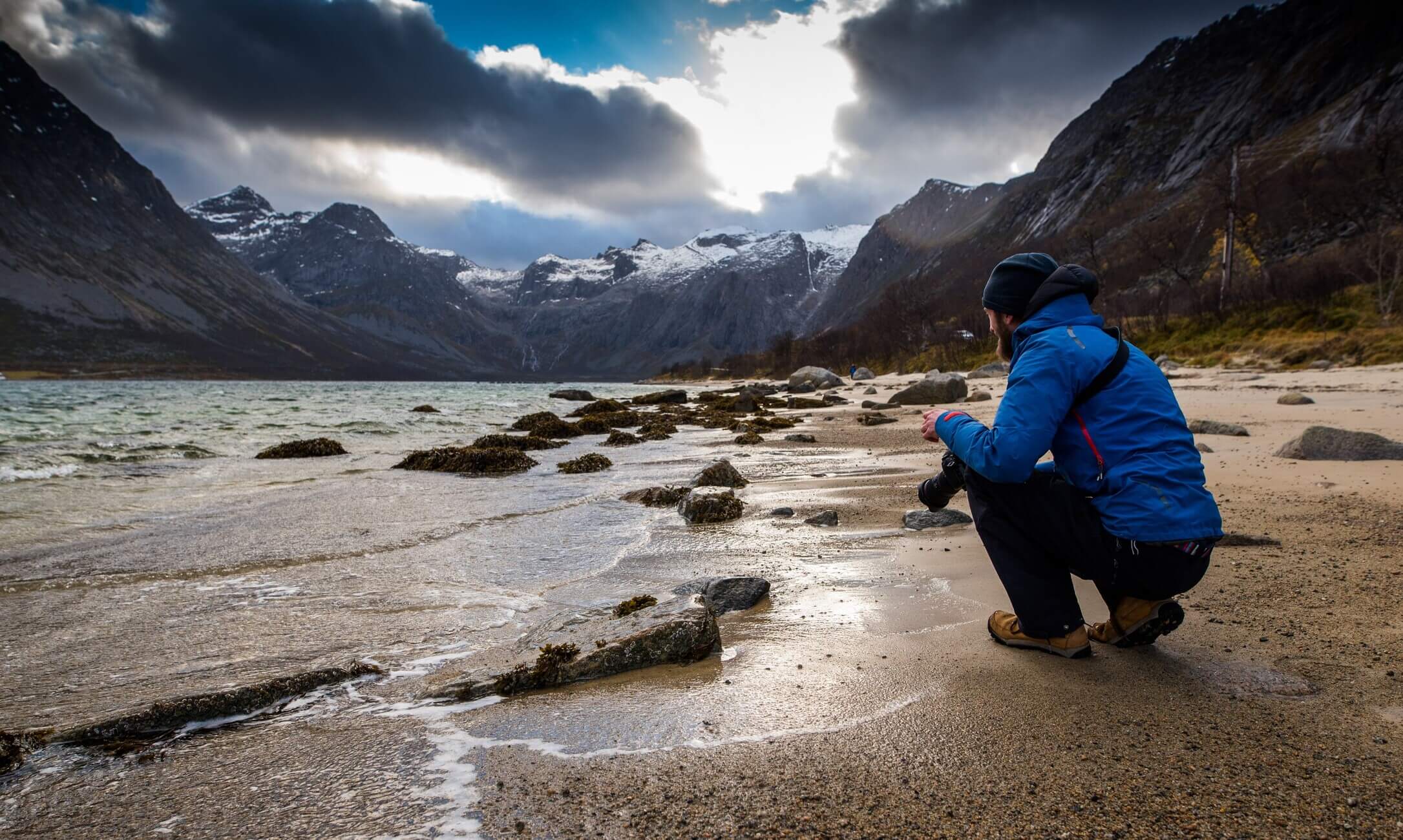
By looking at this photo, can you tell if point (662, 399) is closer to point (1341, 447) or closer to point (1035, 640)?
point (1341, 447)

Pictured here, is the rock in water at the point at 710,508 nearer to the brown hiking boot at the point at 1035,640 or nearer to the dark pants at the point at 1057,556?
the brown hiking boot at the point at 1035,640

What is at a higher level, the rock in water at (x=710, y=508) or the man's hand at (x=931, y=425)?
the man's hand at (x=931, y=425)

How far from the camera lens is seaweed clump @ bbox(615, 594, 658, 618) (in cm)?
400

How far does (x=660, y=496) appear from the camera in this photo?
8.47 m

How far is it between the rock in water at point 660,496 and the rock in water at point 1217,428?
7.98 meters

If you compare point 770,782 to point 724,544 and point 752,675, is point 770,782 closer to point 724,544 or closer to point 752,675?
point 752,675

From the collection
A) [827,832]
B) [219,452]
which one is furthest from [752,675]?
[219,452]

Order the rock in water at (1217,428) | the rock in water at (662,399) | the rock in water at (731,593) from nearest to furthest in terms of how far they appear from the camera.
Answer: the rock in water at (731,593) → the rock in water at (1217,428) → the rock in water at (662,399)

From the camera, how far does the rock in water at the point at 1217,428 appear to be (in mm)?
9945

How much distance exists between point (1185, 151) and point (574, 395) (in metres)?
134

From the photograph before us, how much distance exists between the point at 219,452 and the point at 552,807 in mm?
17323

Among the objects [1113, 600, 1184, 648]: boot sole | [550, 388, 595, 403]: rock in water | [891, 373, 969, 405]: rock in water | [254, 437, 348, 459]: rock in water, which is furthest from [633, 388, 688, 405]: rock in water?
[1113, 600, 1184, 648]: boot sole

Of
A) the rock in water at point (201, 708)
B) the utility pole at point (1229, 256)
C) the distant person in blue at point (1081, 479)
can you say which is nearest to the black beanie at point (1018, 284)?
the distant person in blue at point (1081, 479)

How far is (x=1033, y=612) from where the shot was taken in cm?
310
